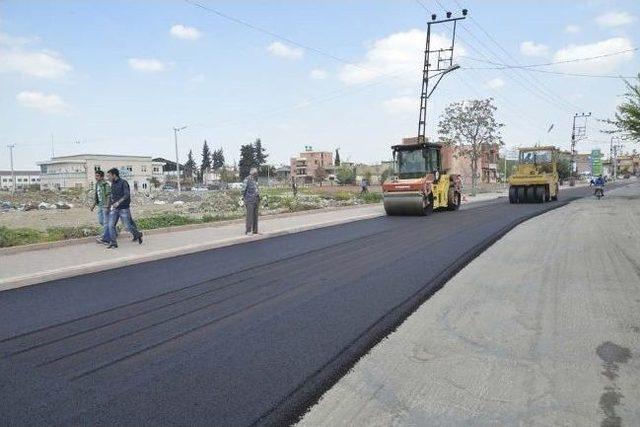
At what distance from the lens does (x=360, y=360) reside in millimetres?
4109

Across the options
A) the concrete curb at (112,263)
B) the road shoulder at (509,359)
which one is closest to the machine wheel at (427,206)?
the concrete curb at (112,263)

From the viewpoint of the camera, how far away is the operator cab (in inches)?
699

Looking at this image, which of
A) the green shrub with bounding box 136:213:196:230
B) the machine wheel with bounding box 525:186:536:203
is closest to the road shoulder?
the green shrub with bounding box 136:213:196:230

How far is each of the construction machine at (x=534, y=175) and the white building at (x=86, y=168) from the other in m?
81.7

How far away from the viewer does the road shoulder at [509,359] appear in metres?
3.22

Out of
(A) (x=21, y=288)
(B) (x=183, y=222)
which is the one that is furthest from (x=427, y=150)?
(A) (x=21, y=288)

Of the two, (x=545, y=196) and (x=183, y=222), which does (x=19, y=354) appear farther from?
(x=545, y=196)

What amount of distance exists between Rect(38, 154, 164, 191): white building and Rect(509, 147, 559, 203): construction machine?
268 ft

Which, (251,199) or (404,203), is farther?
(404,203)

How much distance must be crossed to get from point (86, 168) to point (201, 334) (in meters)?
104

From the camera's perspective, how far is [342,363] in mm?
4020

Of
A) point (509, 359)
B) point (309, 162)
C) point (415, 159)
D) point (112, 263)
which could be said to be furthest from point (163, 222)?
point (309, 162)

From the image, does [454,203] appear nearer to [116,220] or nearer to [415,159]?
[415,159]

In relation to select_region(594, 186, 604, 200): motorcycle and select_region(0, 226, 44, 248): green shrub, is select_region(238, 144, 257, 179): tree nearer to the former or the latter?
select_region(594, 186, 604, 200): motorcycle
